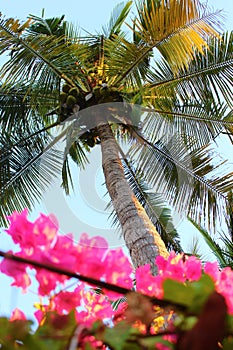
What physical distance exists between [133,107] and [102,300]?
188 inches

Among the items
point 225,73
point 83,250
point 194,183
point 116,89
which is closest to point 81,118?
point 116,89

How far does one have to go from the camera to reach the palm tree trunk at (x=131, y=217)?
12.9 ft

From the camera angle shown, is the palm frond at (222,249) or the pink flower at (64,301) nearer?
the pink flower at (64,301)

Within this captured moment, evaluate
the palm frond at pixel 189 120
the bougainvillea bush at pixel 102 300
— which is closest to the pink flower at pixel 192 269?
the bougainvillea bush at pixel 102 300

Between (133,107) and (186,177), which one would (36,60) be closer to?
(133,107)

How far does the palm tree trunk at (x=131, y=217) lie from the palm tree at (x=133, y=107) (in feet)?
0.16

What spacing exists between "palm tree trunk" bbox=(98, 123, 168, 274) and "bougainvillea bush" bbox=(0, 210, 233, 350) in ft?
6.07

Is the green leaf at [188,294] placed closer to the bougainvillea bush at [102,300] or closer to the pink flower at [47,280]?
the bougainvillea bush at [102,300]

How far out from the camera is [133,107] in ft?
20.6

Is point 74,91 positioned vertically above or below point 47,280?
above

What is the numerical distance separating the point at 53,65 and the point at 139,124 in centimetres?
145

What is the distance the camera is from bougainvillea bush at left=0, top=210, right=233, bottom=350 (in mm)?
775

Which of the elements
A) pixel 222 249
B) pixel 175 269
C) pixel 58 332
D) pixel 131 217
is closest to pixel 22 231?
pixel 58 332

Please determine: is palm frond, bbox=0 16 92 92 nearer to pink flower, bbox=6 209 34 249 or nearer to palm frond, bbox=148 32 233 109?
palm frond, bbox=148 32 233 109
